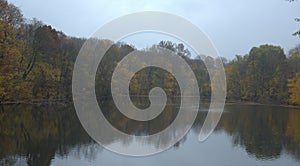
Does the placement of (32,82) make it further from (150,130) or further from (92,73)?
(150,130)

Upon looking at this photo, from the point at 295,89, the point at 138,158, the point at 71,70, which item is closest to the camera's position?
the point at 138,158

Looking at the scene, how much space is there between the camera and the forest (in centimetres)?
2727

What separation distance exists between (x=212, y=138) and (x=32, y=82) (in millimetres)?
21710

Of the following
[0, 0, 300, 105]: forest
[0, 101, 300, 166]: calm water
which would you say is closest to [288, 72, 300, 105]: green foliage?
[0, 0, 300, 105]: forest

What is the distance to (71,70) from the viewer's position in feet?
124

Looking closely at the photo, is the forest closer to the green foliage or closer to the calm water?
the green foliage

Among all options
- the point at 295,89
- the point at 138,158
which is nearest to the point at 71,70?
the point at 138,158

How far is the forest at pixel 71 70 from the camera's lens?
2727 cm

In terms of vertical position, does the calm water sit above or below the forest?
below

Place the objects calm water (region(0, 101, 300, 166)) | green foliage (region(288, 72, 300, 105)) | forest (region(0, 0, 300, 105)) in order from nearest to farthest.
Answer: calm water (region(0, 101, 300, 166))
forest (region(0, 0, 300, 105))
green foliage (region(288, 72, 300, 105))

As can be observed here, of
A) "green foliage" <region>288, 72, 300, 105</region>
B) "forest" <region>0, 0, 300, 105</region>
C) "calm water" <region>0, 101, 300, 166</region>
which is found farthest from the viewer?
"green foliage" <region>288, 72, 300, 105</region>

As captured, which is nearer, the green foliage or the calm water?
the calm water

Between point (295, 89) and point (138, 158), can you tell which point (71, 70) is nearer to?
point (138, 158)

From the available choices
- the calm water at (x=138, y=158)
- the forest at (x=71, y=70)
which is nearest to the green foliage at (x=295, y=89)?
the forest at (x=71, y=70)
